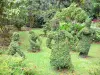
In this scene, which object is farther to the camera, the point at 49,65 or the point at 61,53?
the point at 49,65

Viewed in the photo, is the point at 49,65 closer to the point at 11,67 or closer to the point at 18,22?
the point at 11,67

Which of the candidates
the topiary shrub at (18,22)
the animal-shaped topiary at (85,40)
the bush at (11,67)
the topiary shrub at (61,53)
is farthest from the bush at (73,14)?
the bush at (11,67)

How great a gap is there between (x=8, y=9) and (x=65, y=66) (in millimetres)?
6944

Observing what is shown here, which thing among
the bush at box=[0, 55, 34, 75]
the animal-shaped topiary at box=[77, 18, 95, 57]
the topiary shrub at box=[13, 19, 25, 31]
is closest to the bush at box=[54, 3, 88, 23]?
the topiary shrub at box=[13, 19, 25, 31]

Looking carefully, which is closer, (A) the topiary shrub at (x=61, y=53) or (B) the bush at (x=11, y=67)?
(B) the bush at (x=11, y=67)

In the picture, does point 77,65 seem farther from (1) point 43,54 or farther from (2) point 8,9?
(2) point 8,9

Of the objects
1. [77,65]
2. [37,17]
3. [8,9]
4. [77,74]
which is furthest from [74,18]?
[77,74]

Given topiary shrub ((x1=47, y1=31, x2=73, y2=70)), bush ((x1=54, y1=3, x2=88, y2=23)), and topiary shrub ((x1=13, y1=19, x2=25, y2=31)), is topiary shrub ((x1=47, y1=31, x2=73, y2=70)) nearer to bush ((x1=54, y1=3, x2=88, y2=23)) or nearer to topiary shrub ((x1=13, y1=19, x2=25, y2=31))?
topiary shrub ((x1=13, y1=19, x2=25, y2=31))

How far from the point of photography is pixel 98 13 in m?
31.5

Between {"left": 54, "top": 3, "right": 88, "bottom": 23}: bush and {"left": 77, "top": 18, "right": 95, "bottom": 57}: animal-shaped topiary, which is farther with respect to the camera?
{"left": 54, "top": 3, "right": 88, "bottom": 23}: bush

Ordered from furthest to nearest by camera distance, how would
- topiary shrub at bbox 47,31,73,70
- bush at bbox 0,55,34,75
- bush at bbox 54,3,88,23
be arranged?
bush at bbox 54,3,88,23 → topiary shrub at bbox 47,31,73,70 → bush at bbox 0,55,34,75

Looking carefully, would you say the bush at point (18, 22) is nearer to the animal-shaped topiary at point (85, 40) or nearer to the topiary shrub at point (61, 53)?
the animal-shaped topiary at point (85, 40)

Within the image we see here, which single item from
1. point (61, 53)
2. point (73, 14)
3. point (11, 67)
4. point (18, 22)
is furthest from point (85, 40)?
point (18, 22)

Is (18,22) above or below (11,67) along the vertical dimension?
below
